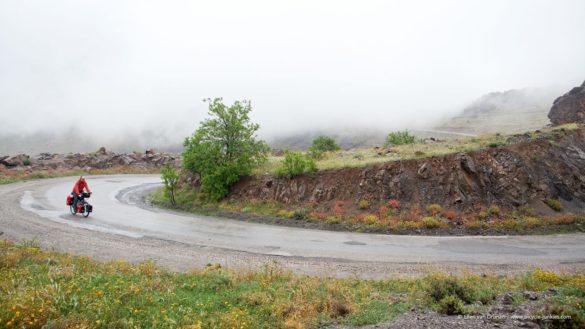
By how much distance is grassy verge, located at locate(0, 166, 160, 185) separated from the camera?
116 ft

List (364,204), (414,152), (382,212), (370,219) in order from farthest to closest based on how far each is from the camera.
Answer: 1. (414,152)
2. (364,204)
3. (382,212)
4. (370,219)

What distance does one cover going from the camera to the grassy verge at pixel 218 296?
5.95m

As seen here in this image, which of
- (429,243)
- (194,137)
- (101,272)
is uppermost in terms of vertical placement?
(194,137)

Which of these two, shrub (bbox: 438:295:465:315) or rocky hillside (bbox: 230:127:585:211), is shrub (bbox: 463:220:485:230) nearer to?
rocky hillside (bbox: 230:127:585:211)

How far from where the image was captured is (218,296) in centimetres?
782

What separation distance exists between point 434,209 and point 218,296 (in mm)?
14774

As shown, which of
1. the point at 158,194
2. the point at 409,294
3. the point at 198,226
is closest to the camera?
the point at 409,294

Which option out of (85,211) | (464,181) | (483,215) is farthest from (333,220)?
(85,211)

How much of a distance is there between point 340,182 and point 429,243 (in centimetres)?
825

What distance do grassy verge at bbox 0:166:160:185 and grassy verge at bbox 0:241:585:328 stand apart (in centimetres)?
3228

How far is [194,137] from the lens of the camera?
24344 mm

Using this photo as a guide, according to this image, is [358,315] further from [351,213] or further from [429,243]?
[351,213]

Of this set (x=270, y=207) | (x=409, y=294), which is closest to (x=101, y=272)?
(x=409, y=294)

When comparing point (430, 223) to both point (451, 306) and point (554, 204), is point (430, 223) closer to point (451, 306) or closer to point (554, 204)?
point (554, 204)
